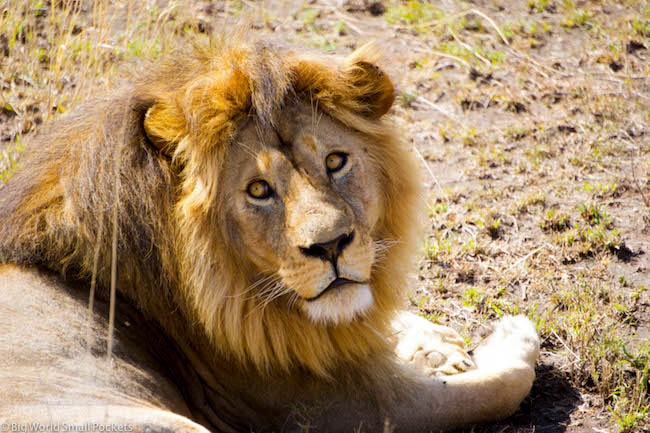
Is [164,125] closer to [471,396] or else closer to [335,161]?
[335,161]

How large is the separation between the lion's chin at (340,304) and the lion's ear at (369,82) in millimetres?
995

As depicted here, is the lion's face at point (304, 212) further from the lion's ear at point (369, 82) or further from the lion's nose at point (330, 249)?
the lion's ear at point (369, 82)

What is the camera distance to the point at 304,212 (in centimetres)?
337

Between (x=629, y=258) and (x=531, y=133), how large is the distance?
1.91 metres

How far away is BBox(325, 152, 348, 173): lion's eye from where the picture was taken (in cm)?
362

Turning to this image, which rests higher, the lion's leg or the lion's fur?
the lion's fur

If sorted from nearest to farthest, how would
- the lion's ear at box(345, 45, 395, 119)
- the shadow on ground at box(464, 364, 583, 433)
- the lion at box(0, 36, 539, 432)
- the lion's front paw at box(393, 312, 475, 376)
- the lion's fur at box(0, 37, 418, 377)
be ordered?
the lion at box(0, 36, 539, 432)
the lion's fur at box(0, 37, 418, 377)
the lion's ear at box(345, 45, 395, 119)
the shadow on ground at box(464, 364, 583, 433)
the lion's front paw at box(393, 312, 475, 376)

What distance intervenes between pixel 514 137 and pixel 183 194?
3.95 m

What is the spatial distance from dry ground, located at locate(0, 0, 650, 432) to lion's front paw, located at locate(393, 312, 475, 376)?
0.27m

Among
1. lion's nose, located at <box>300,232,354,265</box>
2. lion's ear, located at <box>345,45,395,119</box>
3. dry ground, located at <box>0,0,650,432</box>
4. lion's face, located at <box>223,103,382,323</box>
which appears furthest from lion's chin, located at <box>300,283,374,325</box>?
dry ground, located at <box>0,0,650,432</box>

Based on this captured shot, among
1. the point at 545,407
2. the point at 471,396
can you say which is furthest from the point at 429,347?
the point at 545,407

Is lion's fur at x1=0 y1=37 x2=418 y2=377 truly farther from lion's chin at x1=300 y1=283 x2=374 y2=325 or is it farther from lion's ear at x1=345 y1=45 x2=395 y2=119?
lion's chin at x1=300 y1=283 x2=374 y2=325

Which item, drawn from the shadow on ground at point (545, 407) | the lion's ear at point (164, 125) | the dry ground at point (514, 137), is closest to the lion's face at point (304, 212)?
the lion's ear at point (164, 125)

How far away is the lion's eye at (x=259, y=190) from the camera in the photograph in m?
3.53
